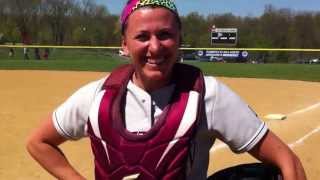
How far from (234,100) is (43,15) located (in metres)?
73.0

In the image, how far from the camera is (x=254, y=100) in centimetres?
1606

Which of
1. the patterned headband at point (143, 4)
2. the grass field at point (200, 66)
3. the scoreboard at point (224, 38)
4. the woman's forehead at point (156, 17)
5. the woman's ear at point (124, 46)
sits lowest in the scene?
the grass field at point (200, 66)

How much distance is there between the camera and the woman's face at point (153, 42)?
7.39 feet

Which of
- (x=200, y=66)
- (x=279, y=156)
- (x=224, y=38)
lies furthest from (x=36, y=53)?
(x=279, y=156)

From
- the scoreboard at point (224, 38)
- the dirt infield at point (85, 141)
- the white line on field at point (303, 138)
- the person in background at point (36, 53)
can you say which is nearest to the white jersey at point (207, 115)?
the dirt infield at point (85, 141)

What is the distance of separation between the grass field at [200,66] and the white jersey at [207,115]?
2362 cm

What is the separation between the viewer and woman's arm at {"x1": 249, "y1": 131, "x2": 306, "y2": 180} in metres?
2.25

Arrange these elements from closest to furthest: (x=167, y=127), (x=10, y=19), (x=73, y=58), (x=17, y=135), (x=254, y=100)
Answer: (x=167, y=127)
(x=17, y=135)
(x=254, y=100)
(x=73, y=58)
(x=10, y=19)

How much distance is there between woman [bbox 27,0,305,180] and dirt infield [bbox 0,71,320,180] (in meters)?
4.89

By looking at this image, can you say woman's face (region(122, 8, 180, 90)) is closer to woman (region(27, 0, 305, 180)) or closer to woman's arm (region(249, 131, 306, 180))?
woman (region(27, 0, 305, 180))

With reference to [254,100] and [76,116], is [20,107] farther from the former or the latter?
[76,116]

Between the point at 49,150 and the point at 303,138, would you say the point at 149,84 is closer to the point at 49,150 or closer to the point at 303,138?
the point at 49,150

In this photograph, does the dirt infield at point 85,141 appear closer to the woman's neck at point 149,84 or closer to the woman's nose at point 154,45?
the woman's neck at point 149,84

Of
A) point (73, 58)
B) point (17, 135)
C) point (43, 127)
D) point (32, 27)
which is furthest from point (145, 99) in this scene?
point (32, 27)
